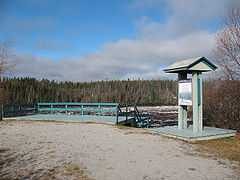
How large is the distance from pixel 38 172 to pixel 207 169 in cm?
359

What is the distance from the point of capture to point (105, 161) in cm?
500

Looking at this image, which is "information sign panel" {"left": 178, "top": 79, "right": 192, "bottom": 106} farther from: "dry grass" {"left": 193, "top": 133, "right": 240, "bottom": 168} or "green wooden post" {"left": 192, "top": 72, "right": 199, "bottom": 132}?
"dry grass" {"left": 193, "top": 133, "right": 240, "bottom": 168}

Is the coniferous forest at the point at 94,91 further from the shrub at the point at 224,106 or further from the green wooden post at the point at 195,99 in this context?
the green wooden post at the point at 195,99

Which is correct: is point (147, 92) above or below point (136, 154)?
above

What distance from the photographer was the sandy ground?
4127 mm

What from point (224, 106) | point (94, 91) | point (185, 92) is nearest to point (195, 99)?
point (185, 92)

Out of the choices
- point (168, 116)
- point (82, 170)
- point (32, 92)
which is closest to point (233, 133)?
point (82, 170)

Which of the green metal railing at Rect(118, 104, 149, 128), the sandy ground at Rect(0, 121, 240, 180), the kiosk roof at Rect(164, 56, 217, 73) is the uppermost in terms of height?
the kiosk roof at Rect(164, 56, 217, 73)

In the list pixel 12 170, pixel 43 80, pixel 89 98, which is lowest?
pixel 12 170

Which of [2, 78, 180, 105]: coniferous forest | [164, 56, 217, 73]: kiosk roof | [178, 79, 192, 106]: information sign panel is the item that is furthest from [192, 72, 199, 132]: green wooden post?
[2, 78, 180, 105]: coniferous forest

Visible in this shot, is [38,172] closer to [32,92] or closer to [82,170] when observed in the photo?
[82,170]

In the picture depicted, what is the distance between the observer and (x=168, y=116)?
17.5m

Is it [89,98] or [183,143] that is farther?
[89,98]

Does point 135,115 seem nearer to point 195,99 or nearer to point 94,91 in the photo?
point 195,99
